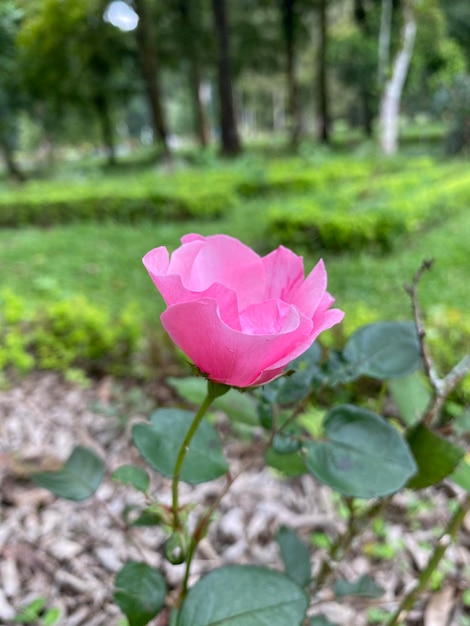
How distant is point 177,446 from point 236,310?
22 centimetres

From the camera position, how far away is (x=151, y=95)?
11.1 meters

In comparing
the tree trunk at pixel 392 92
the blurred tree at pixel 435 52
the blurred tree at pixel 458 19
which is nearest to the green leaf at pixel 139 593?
the tree trunk at pixel 392 92

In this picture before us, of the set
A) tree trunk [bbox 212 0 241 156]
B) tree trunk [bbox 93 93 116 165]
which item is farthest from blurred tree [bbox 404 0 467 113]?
tree trunk [bbox 93 93 116 165]

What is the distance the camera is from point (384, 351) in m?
0.65

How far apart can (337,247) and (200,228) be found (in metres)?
2.14

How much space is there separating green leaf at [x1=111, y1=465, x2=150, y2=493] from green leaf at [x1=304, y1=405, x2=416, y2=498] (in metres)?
0.20

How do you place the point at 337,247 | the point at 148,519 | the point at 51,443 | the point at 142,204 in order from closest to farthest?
the point at 148,519, the point at 51,443, the point at 337,247, the point at 142,204

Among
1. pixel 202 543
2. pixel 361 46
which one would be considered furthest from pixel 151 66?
pixel 202 543

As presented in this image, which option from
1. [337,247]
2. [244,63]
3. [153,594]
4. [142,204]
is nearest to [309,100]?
[244,63]

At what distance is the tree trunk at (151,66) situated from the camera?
10086mm

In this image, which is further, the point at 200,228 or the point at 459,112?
the point at 459,112

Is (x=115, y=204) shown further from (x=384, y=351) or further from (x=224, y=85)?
(x=224, y=85)

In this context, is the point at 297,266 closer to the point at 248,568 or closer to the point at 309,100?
the point at 248,568

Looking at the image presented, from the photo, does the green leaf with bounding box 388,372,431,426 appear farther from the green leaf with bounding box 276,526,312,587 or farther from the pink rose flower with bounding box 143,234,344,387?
the pink rose flower with bounding box 143,234,344,387
